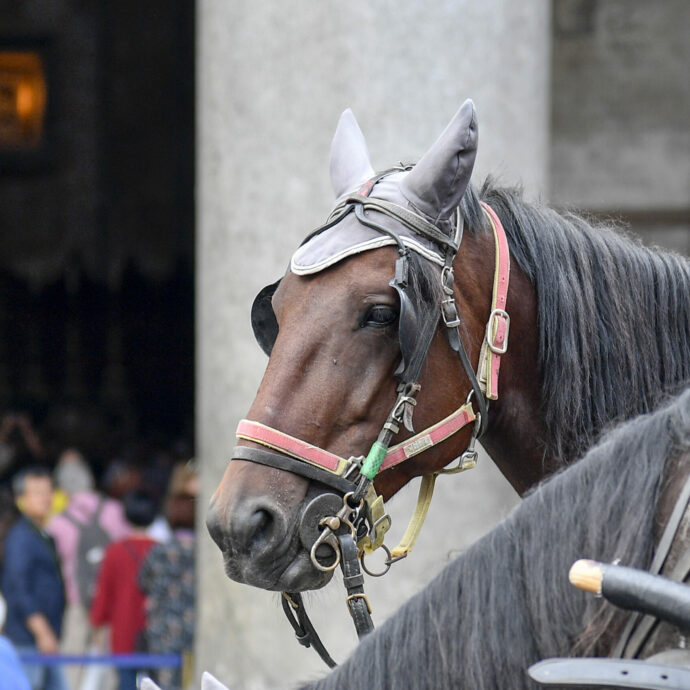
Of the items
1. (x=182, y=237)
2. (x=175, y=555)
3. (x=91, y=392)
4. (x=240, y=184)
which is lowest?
(x=91, y=392)

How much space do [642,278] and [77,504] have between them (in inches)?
246

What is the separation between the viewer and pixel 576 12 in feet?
33.4

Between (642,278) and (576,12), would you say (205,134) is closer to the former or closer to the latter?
(642,278)

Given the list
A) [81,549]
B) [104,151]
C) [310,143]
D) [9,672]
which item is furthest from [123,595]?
[104,151]

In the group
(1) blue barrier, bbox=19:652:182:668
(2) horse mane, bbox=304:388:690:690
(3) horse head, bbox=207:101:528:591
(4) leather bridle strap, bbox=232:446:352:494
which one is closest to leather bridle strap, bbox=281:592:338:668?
(3) horse head, bbox=207:101:528:591

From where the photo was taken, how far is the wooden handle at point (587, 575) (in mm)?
1348

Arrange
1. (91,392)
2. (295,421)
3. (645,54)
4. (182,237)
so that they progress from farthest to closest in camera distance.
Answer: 1. (182,237)
2. (91,392)
3. (645,54)
4. (295,421)

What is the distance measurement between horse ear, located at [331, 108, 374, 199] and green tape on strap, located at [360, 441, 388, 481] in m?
0.65

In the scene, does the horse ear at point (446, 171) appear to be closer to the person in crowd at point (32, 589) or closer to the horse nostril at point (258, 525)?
the horse nostril at point (258, 525)

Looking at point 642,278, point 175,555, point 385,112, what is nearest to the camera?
point 642,278

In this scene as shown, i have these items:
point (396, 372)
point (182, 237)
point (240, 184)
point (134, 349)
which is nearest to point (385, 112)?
point (240, 184)

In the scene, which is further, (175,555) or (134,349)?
(134,349)

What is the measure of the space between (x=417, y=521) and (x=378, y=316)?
0.51 m

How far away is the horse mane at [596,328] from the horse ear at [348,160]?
0.28 m
